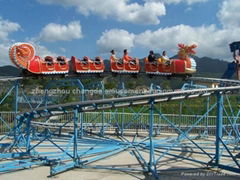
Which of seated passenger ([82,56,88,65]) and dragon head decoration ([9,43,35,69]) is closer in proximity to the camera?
dragon head decoration ([9,43,35,69])

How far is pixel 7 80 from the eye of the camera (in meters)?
10.1

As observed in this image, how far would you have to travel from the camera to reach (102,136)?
36.7 feet

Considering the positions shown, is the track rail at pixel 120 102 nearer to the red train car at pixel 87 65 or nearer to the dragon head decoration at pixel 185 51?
the red train car at pixel 87 65

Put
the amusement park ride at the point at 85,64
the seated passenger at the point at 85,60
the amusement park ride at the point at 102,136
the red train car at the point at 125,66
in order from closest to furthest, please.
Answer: the amusement park ride at the point at 102,136 < the amusement park ride at the point at 85,64 < the seated passenger at the point at 85,60 < the red train car at the point at 125,66

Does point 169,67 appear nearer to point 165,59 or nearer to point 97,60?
point 165,59

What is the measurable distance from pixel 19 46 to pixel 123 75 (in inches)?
162

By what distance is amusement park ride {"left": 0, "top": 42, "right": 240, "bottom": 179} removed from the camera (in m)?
6.93

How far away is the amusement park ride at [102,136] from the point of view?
273 inches

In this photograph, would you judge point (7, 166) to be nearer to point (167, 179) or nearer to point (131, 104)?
point (131, 104)

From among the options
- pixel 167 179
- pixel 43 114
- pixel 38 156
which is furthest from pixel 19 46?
pixel 167 179

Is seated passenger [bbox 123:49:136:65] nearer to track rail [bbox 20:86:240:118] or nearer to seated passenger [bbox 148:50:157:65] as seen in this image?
seated passenger [bbox 148:50:157:65]

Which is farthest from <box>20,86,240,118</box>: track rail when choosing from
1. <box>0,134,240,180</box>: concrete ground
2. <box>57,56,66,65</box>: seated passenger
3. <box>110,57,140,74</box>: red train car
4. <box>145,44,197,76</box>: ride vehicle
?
<box>145,44,197,76</box>: ride vehicle

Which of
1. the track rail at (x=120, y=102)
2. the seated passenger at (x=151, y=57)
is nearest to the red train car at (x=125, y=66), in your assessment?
the seated passenger at (x=151, y=57)

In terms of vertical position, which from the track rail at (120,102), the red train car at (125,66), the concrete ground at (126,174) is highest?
the red train car at (125,66)
